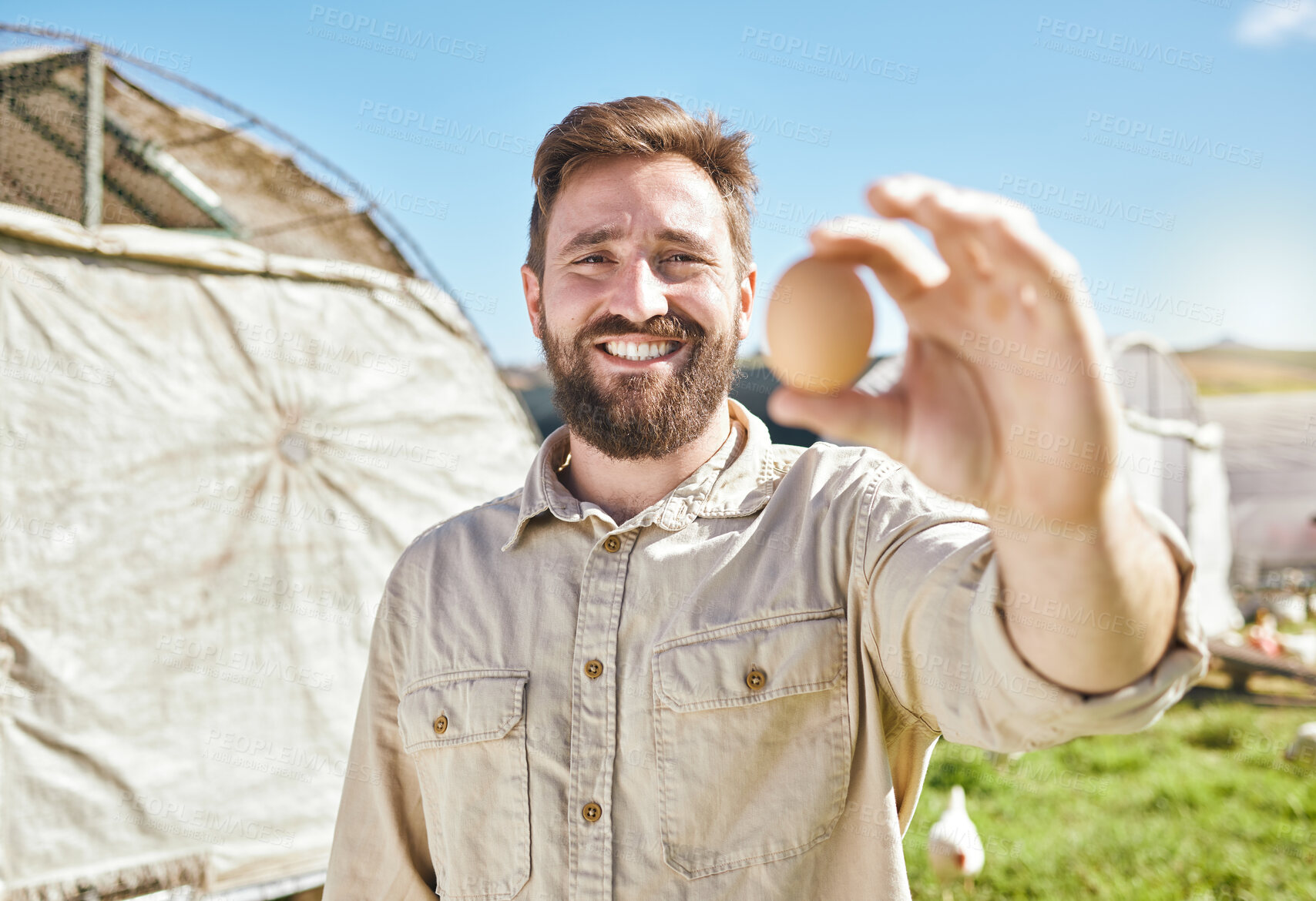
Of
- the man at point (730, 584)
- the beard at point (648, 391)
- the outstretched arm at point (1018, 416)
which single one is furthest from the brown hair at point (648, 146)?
the outstretched arm at point (1018, 416)

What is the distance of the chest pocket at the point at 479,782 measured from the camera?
171 cm

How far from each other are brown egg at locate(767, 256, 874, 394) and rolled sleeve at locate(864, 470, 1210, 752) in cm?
27

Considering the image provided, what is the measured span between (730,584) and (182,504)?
3.07 metres

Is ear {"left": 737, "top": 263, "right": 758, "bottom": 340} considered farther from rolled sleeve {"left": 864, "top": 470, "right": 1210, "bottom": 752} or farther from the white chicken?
the white chicken

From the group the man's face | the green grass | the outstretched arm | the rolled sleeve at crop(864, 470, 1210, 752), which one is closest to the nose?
the man's face

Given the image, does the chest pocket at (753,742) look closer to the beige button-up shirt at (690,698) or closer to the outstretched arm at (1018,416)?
the beige button-up shirt at (690,698)

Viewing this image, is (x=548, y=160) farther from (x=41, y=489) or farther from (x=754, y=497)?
(x=41, y=489)

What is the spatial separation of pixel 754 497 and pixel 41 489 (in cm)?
317

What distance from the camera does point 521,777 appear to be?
1723 millimetres

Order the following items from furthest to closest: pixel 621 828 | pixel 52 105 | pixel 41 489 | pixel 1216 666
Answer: pixel 1216 666 → pixel 52 105 → pixel 41 489 → pixel 621 828

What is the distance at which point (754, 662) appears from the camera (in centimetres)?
163

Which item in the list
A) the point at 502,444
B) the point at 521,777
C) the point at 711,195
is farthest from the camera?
the point at 502,444

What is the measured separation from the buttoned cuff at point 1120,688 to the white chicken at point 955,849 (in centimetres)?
285

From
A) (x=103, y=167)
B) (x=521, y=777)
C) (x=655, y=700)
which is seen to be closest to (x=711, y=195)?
(x=655, y=700)
